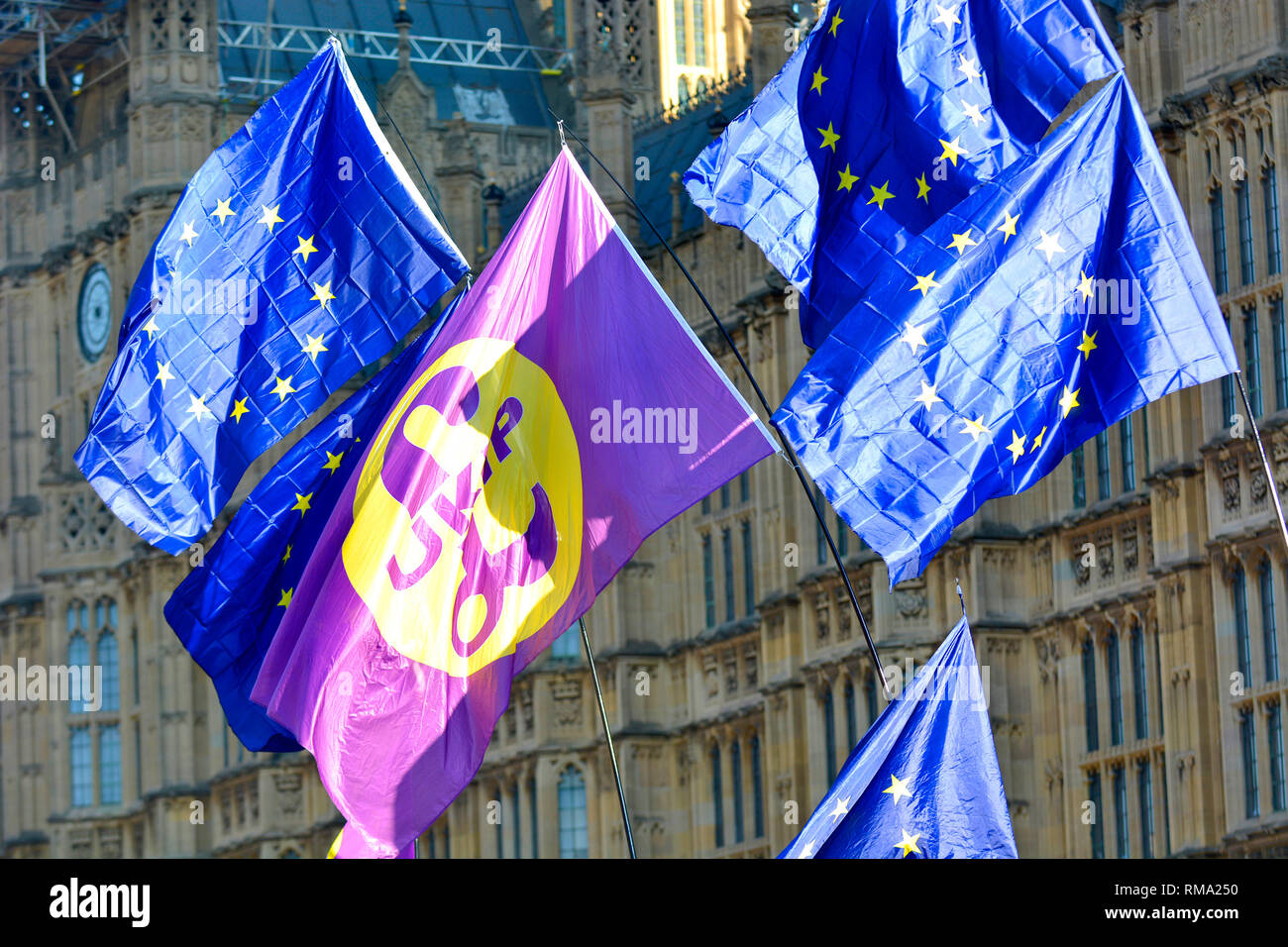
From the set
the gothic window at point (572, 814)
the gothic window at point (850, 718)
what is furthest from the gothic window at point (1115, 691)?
the gothic window at point (572, 814)

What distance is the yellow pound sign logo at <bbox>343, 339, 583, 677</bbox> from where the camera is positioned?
2492 centimetres

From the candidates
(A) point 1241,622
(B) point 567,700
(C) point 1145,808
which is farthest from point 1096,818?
(B) point 567,700

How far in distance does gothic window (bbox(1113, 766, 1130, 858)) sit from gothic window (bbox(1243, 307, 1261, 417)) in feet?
15.7

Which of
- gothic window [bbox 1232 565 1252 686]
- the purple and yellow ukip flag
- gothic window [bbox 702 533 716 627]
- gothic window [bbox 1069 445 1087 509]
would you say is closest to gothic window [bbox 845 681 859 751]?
gothic window [bbox 1069 445 1087 509]

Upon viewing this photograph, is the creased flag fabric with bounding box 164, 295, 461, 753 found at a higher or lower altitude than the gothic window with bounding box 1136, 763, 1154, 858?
higher

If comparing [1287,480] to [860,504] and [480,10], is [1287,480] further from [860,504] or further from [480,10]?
[480,10]

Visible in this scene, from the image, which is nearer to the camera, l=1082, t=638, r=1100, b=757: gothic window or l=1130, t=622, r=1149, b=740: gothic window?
l=1130, t=622, r=1149, b=740: gothic window

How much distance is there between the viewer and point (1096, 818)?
40.7 metres

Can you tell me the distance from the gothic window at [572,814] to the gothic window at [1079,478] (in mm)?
11576

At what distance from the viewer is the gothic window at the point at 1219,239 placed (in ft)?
127

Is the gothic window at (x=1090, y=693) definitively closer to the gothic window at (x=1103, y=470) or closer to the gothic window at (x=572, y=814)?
the gothic window at (x=1103, y=470)

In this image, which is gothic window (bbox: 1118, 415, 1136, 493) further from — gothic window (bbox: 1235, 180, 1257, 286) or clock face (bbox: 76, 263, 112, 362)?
clock face (bbox: 76, 263, 112, 362)

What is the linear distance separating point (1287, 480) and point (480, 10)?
31.6m
